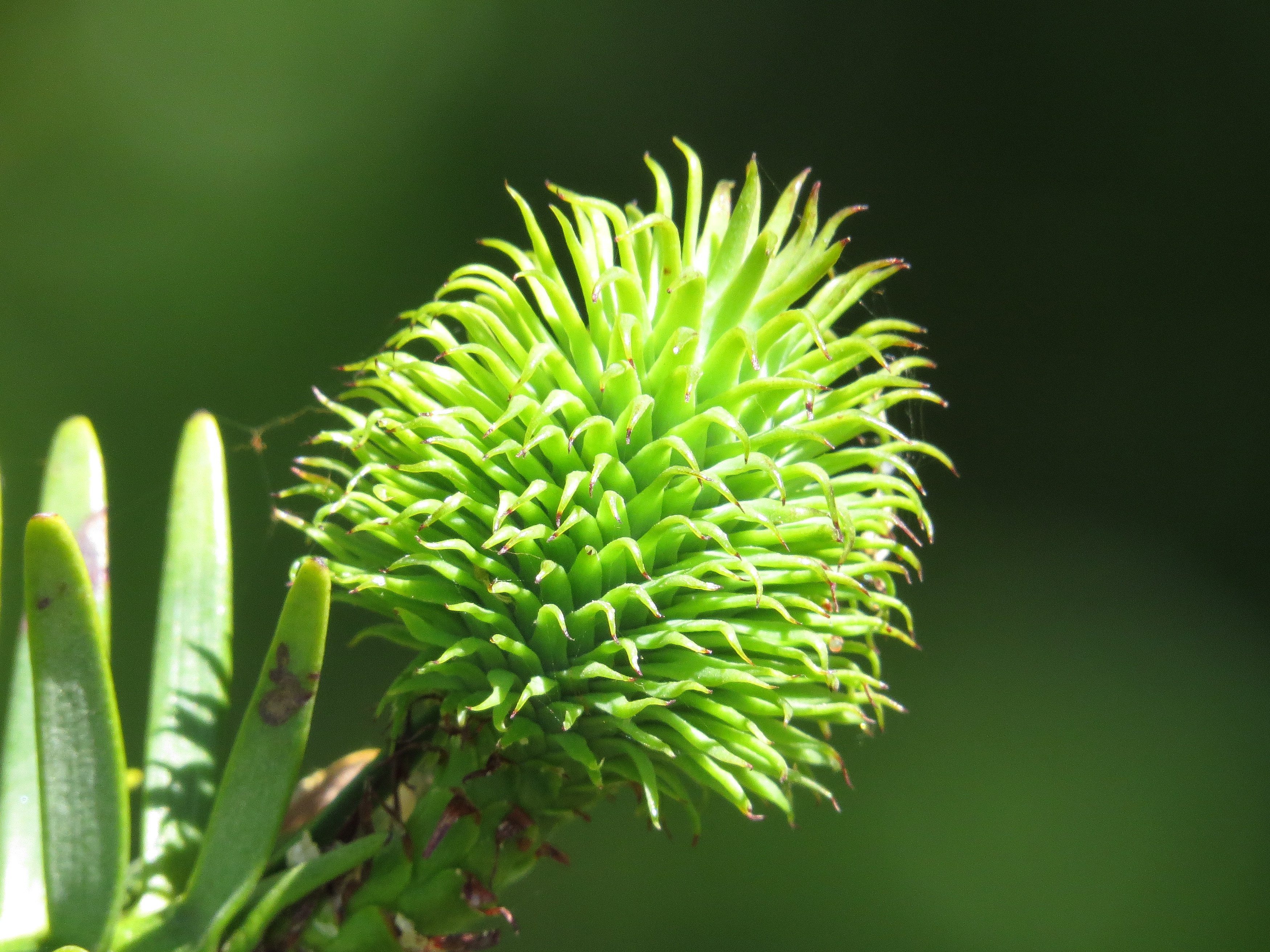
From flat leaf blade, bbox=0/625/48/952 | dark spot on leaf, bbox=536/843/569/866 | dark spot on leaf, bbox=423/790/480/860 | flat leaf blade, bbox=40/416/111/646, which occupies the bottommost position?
dark spot on leaf, bbox=536/843/569/866

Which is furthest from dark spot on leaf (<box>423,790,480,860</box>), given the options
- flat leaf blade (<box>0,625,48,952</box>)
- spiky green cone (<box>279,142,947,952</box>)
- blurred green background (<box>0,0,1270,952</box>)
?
blurred green background (<box>0,0,1270,952</box>)

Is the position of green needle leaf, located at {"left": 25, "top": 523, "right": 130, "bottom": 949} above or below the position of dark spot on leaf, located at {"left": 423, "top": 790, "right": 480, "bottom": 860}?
above

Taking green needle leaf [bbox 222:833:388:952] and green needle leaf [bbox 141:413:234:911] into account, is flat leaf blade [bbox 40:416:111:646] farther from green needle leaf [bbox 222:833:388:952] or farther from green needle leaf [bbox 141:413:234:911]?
green needle leaf [bbox 222:833:388:952]

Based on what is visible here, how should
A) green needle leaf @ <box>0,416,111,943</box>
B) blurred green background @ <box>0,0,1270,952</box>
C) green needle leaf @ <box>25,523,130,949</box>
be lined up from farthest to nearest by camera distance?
blurred green background @ <box>0,0,1270,952</box> → green needle leaf @ <box>0,416,111,943</box> → green needle leaf @ <box>25,523,130,949</box>

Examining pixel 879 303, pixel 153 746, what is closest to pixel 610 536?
pixel 153 746

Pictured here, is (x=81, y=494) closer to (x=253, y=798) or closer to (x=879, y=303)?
(x=253, y=798)

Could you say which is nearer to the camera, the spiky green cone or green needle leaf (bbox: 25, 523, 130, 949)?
green needle leaf (bbox: 25, 523, 130, 949)

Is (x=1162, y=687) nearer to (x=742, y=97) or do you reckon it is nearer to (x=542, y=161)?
(x=742, y=97)
